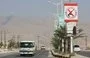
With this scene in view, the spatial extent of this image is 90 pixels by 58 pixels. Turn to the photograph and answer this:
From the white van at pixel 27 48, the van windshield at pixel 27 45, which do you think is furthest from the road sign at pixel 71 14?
the van windshield at pixel 27 45

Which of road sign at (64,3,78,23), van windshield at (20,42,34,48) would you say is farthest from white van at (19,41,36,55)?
road sign at (64,3,78,23)

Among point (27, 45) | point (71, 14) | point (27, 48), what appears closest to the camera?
point (71, 14)

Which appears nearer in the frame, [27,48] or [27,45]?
[27,48]

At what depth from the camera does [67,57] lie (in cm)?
4866

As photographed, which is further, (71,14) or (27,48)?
(27,48)

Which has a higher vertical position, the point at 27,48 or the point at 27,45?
the point at 27,45

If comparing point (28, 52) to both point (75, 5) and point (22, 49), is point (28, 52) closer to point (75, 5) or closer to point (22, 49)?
point (22, 49)

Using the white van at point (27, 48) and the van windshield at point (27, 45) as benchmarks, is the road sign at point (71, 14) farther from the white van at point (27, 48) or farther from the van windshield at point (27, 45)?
the van windshield at point (27, 45)

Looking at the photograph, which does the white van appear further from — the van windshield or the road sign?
the road sign

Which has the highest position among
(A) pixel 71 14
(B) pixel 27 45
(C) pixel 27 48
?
(A) pixel 71 14

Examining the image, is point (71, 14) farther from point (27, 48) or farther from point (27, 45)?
→ point (27, 45)

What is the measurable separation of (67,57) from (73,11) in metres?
8.58

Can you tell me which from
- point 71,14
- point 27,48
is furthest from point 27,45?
point 71,14

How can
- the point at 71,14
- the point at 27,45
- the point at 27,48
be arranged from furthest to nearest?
the point at 27,45 → the point at 27,48 → the point at 71,14
